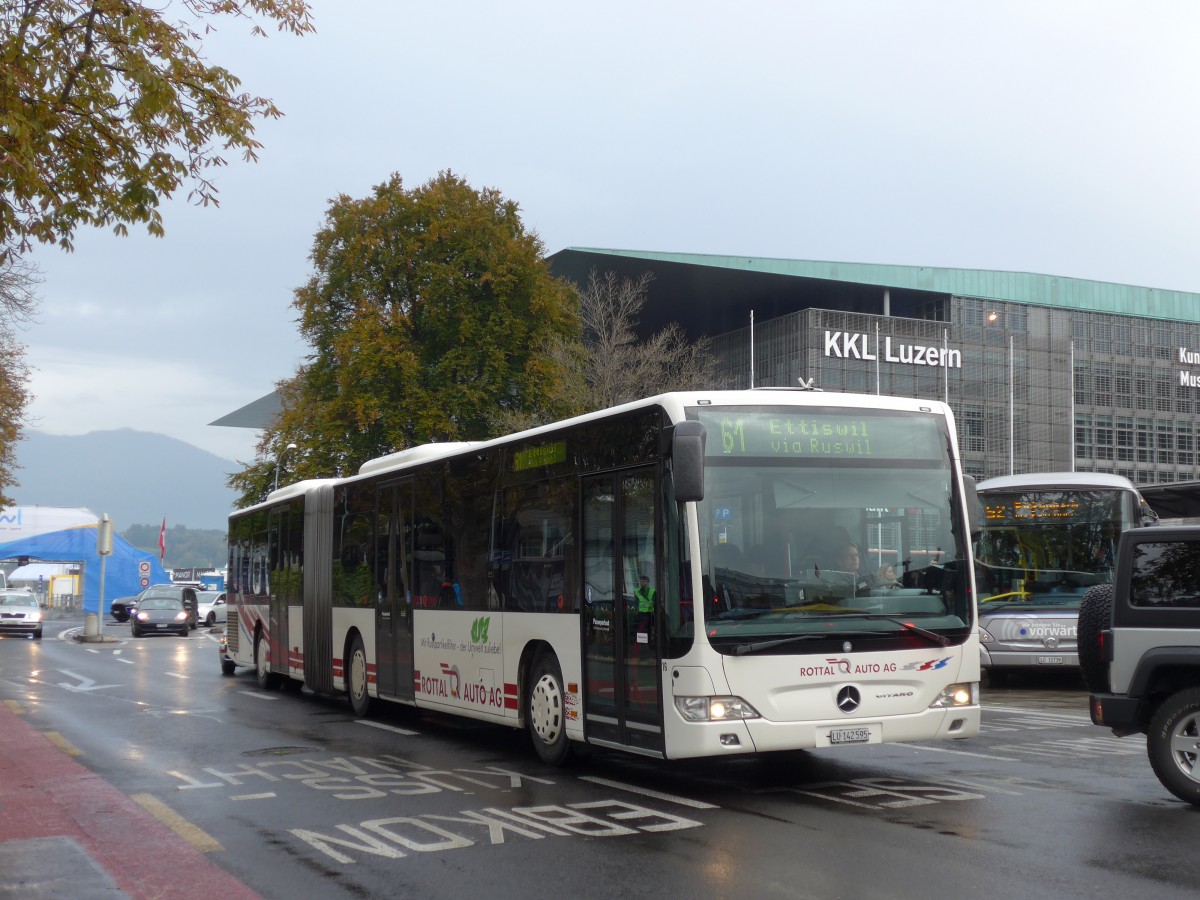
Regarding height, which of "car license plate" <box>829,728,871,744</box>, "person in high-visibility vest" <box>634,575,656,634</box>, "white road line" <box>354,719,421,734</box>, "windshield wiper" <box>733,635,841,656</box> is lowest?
"white road line" <box>354,719,421,734</box>

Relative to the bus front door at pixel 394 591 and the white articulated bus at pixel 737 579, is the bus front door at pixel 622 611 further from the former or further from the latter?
the bus front door at pixel 394 591

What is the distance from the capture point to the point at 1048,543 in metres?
20.7

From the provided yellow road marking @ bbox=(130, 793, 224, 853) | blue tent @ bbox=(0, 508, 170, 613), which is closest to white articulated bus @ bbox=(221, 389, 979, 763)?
yellow road marking @ bbox=(130, 793, 224, 853)

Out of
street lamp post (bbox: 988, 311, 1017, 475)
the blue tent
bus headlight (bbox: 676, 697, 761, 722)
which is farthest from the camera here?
street lamp post (bbox: 988, 311, 1017, 475)

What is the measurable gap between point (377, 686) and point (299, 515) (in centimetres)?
484

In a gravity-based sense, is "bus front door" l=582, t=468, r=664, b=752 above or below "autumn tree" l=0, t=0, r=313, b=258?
below

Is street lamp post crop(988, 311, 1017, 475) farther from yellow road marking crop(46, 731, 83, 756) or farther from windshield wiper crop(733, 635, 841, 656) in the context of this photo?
windshield wiper crop(733, 635, 841, 656)

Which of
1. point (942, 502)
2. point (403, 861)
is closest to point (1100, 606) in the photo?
point (942, 502)

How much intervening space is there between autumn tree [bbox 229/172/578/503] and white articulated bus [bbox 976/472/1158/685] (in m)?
22.7

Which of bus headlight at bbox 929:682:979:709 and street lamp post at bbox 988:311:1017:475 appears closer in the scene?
bus headlight at bbox 929:682:979:709

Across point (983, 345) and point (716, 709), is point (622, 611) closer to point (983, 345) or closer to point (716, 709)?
point (716, 709)

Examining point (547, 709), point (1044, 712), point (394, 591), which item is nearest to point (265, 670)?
point (394, 591)

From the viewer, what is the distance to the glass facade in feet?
240

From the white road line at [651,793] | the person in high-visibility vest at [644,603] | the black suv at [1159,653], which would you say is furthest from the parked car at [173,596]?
the black suv at [1159,653]
